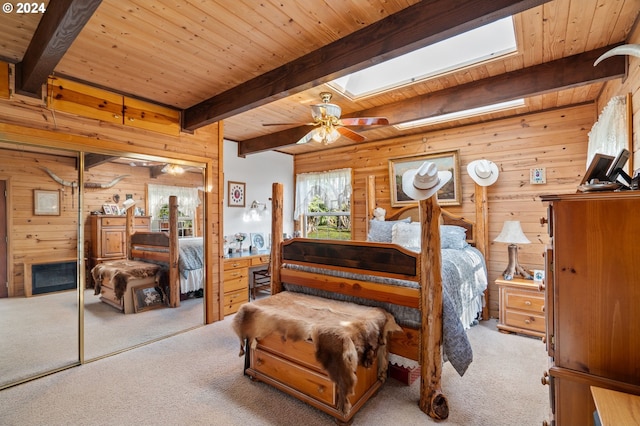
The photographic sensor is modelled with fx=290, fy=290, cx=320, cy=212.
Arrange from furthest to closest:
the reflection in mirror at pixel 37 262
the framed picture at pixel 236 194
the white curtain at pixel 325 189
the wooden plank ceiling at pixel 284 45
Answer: the white curtain at pixel 325 189
the framed picture at pixel 236 194
the reflection in mirror at pixel 37 262
the wooden plank ceiling at pixel 284 45

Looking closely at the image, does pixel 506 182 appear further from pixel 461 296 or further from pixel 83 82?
pixel 83 82

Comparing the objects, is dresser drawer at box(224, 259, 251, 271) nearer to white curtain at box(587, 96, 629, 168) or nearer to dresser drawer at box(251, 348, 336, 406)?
dresser drawer at box(251, 348, 336, 406)

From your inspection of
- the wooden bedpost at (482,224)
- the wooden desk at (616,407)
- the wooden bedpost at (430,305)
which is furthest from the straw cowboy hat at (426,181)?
the wooden bedpost at (482,224)

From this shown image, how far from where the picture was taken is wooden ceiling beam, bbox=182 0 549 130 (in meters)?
1.57

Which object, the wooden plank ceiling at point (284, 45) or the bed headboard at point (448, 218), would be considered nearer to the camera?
the wooden plank ceiling at point (284, 45)

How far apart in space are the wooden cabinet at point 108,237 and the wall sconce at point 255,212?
237 centimetres

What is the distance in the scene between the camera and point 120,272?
3096mm

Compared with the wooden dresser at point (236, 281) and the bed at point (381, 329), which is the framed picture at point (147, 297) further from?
the bed at point (381, 329)

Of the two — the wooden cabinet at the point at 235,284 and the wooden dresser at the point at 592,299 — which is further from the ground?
the wooden dresser at the point at 592,299

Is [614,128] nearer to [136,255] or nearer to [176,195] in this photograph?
[176,195]

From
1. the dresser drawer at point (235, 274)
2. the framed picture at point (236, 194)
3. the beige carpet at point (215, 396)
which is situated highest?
the framed picture at point (236, 194)

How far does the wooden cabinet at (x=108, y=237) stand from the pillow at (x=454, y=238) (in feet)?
12.2

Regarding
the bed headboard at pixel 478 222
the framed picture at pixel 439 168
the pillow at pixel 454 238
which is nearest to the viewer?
the pillow at pixel 454 238

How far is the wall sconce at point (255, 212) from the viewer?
5.45m
